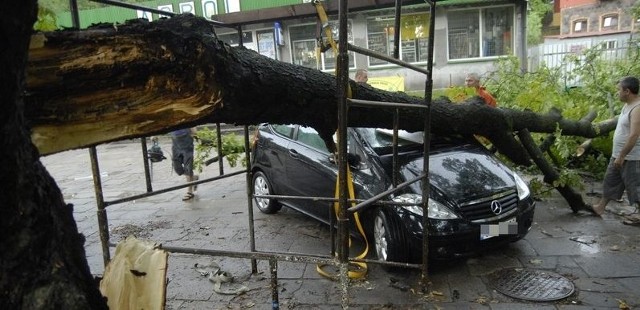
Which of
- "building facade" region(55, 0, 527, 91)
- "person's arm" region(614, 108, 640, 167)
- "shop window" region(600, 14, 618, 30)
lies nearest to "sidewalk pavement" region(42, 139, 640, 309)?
"person's arm" region(614, 108, 640, 167)

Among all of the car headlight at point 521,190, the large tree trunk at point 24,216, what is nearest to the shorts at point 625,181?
the car headlight at point 521,190

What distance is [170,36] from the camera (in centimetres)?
198

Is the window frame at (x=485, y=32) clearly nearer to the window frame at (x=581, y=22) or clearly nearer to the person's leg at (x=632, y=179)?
the person's leg at (x=632, y=179)

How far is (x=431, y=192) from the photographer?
421 cm

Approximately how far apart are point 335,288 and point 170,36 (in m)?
2.84

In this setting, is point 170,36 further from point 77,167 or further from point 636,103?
point 77,167

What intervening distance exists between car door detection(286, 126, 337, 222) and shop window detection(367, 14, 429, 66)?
1169cm

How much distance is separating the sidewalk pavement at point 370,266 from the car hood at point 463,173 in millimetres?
754

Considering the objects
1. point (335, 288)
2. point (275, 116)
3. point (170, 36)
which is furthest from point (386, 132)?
point (170, 36)

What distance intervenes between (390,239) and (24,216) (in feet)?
10.7

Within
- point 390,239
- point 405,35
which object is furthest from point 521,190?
point 405,35

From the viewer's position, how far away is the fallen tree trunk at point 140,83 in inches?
72.2

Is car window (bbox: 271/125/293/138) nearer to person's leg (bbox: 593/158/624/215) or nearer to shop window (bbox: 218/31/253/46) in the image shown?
person's leg (bbox: 593/158/624/215)

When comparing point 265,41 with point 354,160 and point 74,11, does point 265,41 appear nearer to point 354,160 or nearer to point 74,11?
point 354,160
